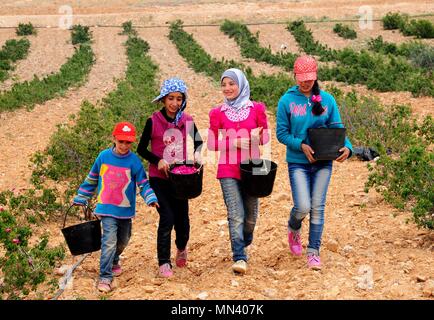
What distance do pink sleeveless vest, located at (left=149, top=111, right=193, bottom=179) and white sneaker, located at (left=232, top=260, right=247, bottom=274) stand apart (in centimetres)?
83

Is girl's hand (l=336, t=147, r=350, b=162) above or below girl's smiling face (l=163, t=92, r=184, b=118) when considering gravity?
below

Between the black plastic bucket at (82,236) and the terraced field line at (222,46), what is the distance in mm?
12852

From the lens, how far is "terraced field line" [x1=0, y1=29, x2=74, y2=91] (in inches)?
757

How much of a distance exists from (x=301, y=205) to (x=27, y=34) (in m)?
26.6

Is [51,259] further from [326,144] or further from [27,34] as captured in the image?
[27,34]

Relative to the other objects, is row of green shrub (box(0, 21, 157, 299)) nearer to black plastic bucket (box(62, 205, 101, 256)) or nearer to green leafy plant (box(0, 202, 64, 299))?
green leafy plant (box(0, 202, 64, 299))

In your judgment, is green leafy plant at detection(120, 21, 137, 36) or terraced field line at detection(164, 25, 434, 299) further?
green leafy plant at detection(120, 21, 137, 36)

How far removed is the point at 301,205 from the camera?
5.10 metres

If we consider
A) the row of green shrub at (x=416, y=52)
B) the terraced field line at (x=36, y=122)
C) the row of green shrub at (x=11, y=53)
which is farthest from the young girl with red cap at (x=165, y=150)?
the row of green shrub at (x=11, y=53)

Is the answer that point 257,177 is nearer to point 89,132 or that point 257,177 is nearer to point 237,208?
point 237,208

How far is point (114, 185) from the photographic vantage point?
195 inches

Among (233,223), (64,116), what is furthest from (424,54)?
(233,223)

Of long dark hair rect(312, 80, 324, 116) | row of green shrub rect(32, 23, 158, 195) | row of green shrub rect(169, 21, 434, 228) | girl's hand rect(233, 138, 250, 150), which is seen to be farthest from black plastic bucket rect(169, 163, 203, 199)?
row of green shrub rect(32, 23, 158, 195)

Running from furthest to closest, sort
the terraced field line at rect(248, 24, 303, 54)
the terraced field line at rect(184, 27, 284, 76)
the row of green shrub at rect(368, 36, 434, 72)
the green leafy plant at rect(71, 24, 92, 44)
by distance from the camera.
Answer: the green leafy plant at rect(71, 24, 92, 44) < the terraced field line at rect(248, 24, 303, 54) < the terraced field line at rect(184, 27, 284, 76) < the row of green shrub at rect(368, 36, 434, 72)
